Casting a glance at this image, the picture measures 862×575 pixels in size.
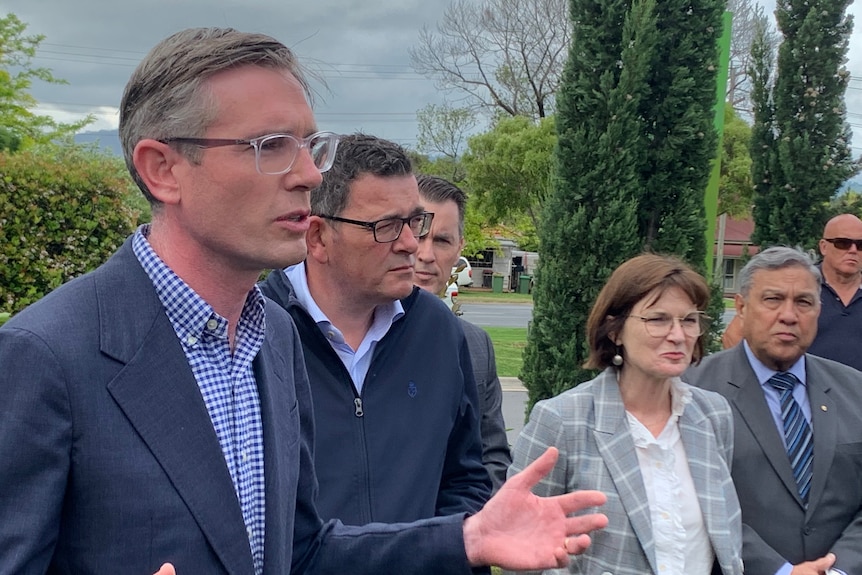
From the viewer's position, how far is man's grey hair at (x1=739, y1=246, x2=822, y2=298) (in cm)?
384

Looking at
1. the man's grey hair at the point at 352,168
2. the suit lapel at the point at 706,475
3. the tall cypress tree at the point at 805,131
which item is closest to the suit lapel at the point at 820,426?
the suit lapel at the point at 706,475

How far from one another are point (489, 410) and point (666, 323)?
2.77 ft

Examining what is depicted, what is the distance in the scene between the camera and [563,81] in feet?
22.4

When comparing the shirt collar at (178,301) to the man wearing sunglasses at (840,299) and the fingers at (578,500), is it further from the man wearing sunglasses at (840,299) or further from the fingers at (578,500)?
the man wearing sunglasses at (840,299)

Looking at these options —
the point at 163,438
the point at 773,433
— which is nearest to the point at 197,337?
the point at 163,438

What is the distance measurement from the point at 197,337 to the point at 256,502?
1.15 ft

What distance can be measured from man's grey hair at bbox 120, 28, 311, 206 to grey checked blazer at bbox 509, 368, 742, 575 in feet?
6.23

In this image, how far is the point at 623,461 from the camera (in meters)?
2.97

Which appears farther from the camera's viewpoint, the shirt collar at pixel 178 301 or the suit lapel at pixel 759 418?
the suit lapel at pixel 759 418

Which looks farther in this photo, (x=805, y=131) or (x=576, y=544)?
(x=805, y=131)

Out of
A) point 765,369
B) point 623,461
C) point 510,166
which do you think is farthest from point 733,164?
point 623,461

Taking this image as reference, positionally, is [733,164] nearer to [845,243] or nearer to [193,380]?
[845,243]

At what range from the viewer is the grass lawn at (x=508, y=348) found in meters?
15.3

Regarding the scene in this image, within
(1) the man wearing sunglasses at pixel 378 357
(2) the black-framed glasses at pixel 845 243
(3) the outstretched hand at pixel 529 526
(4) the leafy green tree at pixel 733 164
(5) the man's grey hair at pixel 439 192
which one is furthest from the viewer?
(4) the leafy green tree at pixel 733 164
